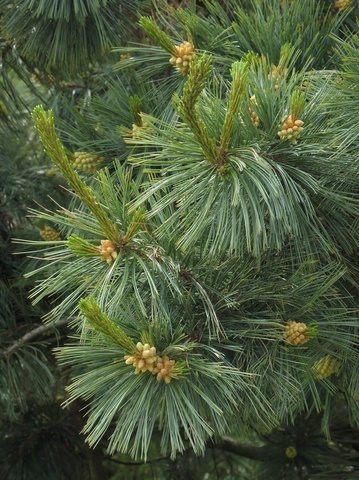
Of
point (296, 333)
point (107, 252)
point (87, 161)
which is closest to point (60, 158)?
point (107, 252)

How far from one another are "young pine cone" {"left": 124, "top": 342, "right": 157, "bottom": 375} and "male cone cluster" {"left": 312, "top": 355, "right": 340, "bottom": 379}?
35 centimetres

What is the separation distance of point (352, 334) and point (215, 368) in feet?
0.84

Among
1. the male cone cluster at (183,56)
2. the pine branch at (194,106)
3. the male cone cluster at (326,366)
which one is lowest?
the male cone cluster at (326,366)

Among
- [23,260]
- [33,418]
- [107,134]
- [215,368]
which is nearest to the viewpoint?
[215,368]

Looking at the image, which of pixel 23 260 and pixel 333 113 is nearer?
pixel 333 113

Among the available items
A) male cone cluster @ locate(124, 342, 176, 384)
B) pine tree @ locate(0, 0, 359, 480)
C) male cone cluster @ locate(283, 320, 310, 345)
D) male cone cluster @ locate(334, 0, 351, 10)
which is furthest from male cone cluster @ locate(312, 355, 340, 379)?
Answer: male cone cluster @ locate(334, 0, 351, 10)

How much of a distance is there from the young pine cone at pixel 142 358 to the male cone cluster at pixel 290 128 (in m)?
0.33

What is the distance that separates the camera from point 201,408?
3.56 ft

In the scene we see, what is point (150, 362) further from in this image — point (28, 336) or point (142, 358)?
point (28, 336)

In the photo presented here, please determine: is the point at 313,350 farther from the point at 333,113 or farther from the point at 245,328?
the point at 333,113

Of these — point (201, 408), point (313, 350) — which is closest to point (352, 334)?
point (313, 350)

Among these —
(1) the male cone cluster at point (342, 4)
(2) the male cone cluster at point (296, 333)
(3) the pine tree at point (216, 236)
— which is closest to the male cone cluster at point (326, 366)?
(3) the pine tree at point (216, 236)

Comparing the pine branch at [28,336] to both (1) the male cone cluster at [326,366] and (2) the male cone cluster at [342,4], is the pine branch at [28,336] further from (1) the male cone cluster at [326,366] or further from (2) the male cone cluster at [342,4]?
(2) the male cone cluster at [342,4]

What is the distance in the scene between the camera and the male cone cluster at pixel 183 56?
132cm
